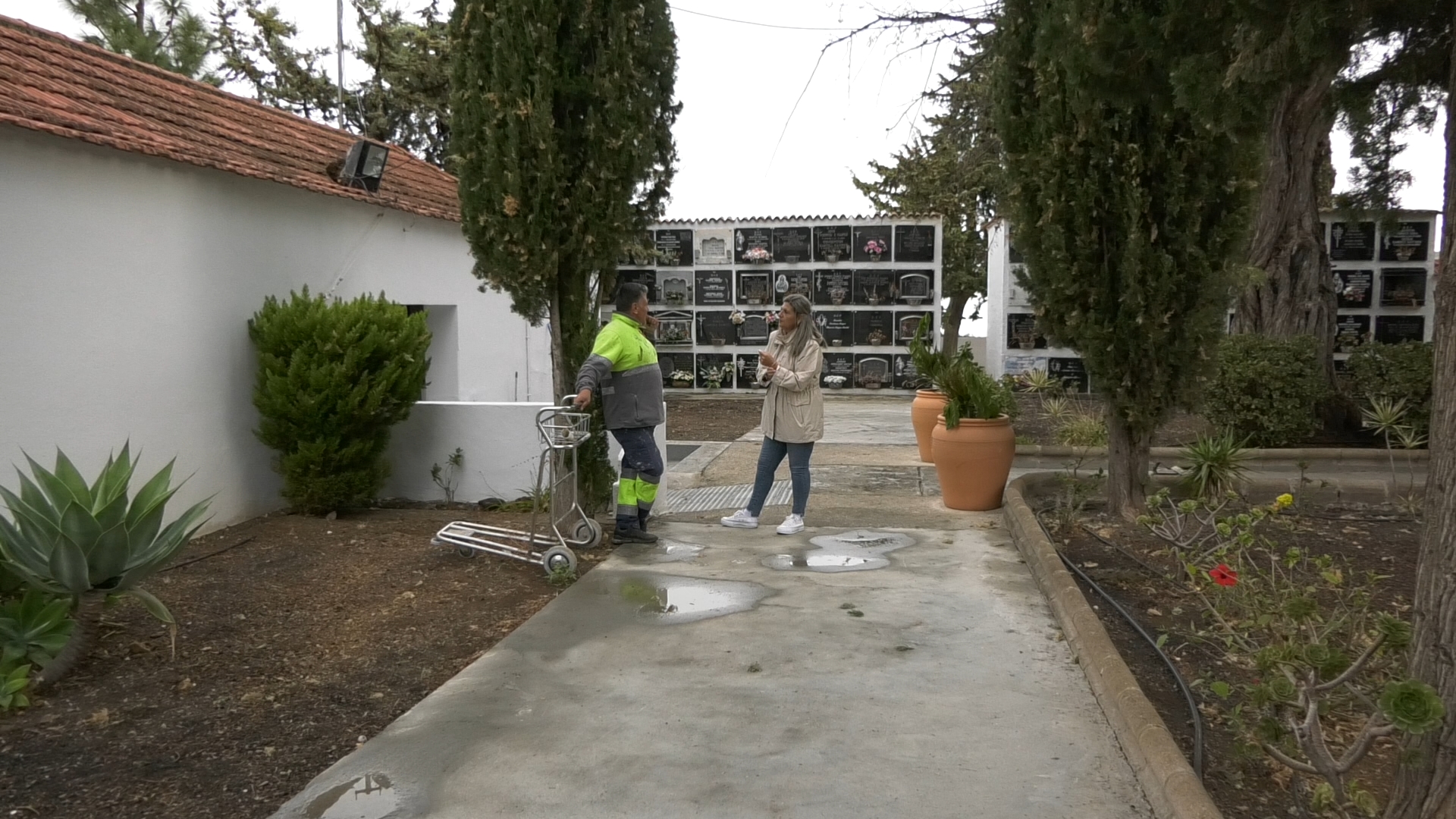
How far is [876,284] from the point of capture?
62.2 feet

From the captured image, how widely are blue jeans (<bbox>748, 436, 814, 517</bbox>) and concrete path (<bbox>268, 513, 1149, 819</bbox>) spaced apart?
4.69 ft

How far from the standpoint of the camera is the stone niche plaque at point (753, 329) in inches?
761

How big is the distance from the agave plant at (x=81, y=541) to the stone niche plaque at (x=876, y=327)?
50.3ft

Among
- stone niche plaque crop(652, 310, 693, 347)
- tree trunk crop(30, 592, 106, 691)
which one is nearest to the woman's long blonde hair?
tree trunk crop(30, 592, 106, 691)

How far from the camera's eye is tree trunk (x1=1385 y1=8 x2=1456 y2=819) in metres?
2.63

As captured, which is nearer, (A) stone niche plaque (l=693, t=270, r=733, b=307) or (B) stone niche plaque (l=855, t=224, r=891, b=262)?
(B) stone niche plaque (l=855, t=224, r=891, b=262)

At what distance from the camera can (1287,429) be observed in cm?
1099

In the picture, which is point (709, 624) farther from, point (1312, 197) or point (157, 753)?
point (1312, 197)

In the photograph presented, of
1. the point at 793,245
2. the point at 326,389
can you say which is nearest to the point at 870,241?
the point at 793,245

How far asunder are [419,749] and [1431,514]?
3194mm

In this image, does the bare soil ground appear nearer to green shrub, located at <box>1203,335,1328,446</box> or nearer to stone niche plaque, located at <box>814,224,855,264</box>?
green shrub, located at <box>1203,335,1328,446</box>

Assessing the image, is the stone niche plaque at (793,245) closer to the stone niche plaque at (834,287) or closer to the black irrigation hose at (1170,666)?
the stone niche plaque at (834,287)

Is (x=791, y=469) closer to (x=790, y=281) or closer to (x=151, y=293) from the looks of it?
(x=151, y=293)

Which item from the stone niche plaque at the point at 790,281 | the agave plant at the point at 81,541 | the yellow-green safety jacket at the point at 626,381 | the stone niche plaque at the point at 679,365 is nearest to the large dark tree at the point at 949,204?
the stone niche plaque at the point at 790,281
